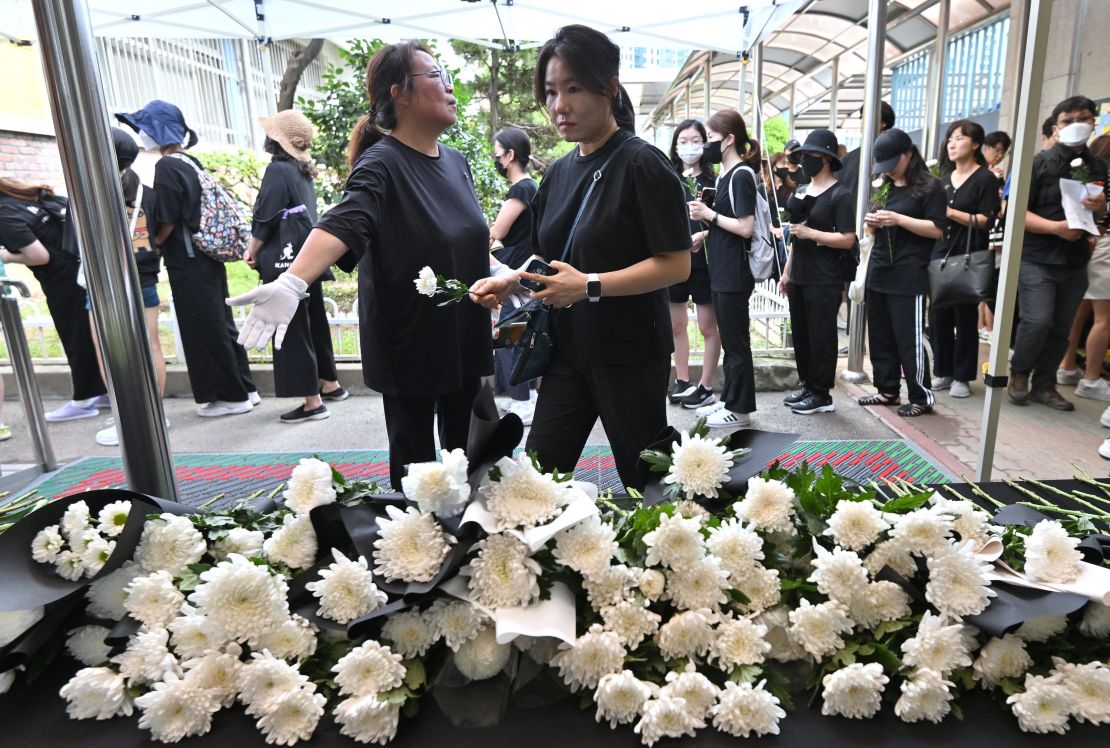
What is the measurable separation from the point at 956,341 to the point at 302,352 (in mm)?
4318

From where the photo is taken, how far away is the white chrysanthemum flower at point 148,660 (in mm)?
862

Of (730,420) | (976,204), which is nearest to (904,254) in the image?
(976,204)

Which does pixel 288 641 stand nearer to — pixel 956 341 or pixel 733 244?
pixel 733 244

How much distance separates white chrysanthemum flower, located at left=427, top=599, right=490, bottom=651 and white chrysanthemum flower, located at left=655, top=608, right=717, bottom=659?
0.22 m

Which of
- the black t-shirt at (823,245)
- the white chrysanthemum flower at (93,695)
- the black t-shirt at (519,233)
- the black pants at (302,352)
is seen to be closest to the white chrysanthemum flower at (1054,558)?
the white chrysanthemum flower at (93,695)

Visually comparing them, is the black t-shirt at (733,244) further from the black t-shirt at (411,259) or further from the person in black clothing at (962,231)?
the black t-shirt at (411,259)

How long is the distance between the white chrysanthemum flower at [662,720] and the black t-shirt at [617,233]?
1038 millimetres

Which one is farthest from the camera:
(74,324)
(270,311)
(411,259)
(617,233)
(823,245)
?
(74,324)

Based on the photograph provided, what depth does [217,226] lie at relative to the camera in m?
4.27

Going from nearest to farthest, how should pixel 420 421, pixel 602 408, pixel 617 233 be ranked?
1. pixel 617 233
2. pixel 602 408
3. pixel 420 421

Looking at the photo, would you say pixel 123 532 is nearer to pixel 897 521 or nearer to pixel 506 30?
pixel 897 521

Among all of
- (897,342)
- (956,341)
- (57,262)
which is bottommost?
(956,341)

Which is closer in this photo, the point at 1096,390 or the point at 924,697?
the point at 924,697

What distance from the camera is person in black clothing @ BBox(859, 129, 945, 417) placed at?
406 centimetres
